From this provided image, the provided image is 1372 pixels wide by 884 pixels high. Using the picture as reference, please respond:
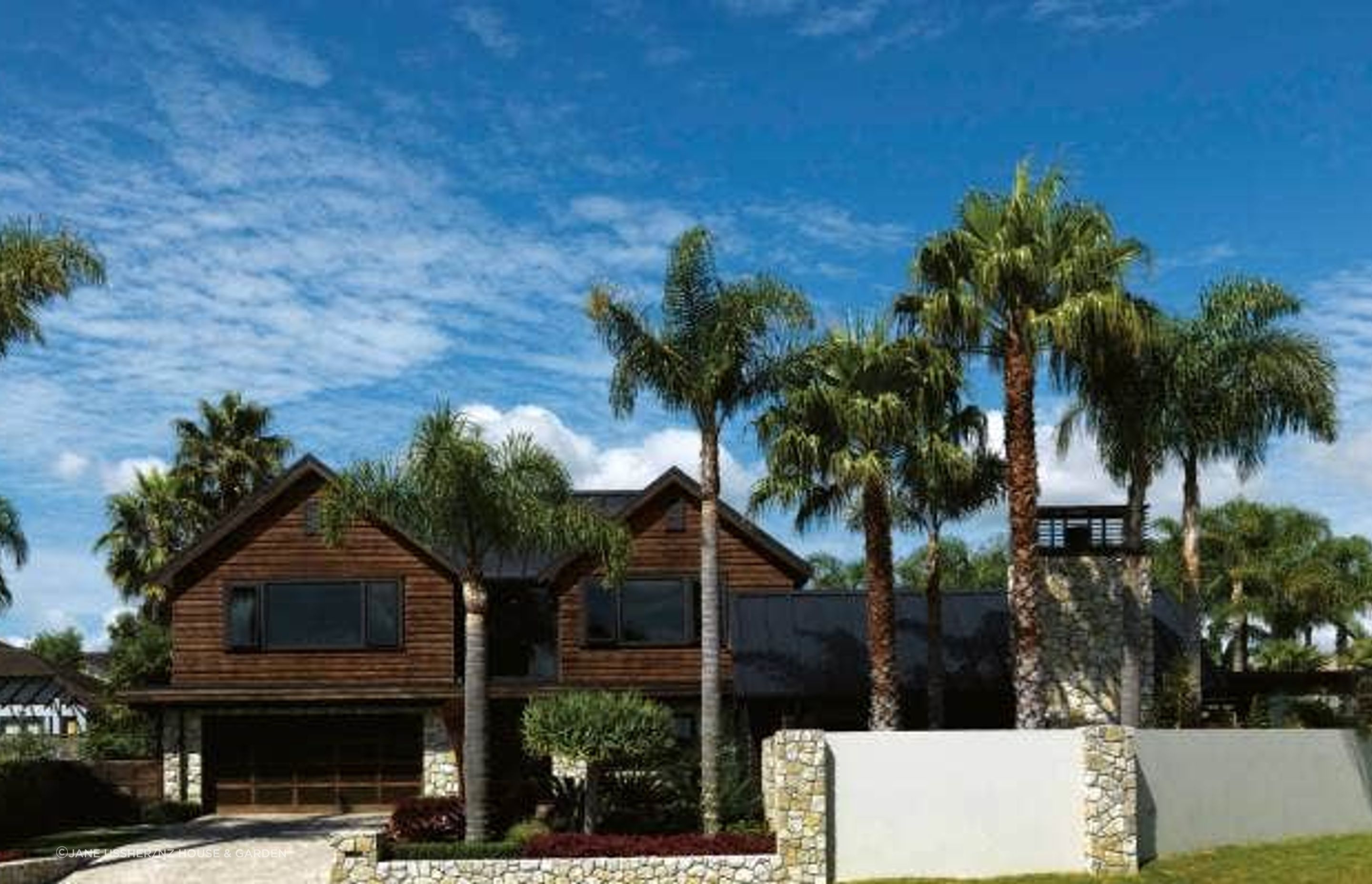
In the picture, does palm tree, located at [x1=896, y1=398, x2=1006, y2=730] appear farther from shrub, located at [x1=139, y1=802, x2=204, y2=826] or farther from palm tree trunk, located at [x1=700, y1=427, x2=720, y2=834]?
shrub, located at [x1=139, y1=802, x2=204, y2=826]

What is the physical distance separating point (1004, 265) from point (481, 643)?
10936 millimetres

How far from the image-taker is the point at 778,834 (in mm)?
22969

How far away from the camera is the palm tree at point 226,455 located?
4575cm

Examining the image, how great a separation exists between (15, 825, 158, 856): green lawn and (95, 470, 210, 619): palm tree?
12.0m

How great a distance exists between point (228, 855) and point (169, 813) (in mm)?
8110

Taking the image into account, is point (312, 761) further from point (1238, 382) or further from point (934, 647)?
point (1238, 382)

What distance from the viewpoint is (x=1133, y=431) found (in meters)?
29.4

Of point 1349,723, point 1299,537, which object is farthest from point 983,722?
point 1299,537

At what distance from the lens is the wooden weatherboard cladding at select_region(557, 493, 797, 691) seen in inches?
1394

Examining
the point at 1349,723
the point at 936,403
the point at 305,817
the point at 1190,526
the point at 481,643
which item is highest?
the point at 936,403

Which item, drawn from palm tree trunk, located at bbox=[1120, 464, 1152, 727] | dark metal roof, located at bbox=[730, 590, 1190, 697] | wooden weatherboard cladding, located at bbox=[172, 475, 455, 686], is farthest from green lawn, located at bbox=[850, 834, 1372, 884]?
wooden weatherboard cladding, located at bbox=[172, 475, 455, 686]

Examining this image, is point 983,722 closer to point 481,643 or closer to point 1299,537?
point 481,643

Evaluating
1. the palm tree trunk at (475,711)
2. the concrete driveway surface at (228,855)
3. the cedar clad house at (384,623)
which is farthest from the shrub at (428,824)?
the cedar clad house at (384,623)

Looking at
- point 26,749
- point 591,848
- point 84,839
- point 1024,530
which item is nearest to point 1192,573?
point 1024,530
